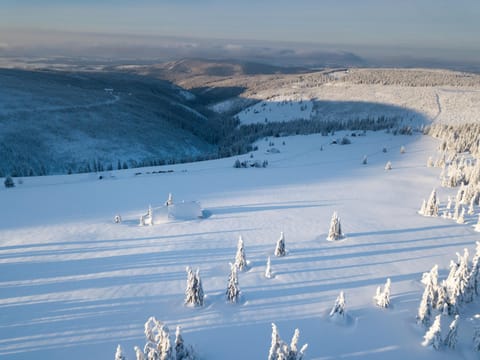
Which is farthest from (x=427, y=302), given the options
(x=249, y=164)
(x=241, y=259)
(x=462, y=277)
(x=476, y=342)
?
(x=249, y=164)

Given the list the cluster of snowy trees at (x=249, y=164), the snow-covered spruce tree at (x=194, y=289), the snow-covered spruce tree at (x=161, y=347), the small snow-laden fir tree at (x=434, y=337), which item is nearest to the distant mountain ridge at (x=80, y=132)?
the cluster of snowy trees at (x=249, y=164)

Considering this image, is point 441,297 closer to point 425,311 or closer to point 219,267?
point 425,311

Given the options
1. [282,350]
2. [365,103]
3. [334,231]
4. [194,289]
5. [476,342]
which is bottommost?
[476,342]

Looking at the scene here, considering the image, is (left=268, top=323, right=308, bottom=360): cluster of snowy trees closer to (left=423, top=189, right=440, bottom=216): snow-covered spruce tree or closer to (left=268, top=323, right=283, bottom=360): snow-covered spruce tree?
(left=268, top=323, right=283, bottom=360): snow-covered spruce tree

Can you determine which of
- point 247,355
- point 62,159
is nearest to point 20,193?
point 247,355

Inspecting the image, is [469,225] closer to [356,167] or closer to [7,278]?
[356,167]

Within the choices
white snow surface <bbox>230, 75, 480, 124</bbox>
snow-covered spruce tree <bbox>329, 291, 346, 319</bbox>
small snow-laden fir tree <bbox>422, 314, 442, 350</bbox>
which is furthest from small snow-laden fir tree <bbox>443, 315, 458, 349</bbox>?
white snow surface <bbox>230, 75, 480, 124</bbox>
